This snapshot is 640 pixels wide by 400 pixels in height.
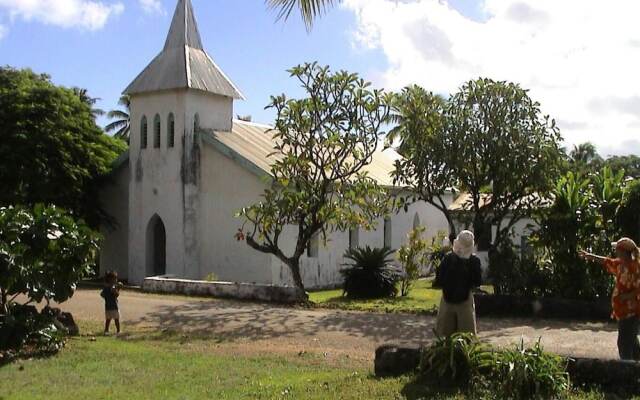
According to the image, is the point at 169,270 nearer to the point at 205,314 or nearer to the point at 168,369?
the point at 205,314

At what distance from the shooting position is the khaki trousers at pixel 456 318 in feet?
27.3

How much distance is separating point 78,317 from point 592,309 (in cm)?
1027

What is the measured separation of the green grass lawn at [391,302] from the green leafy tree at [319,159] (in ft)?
4.99

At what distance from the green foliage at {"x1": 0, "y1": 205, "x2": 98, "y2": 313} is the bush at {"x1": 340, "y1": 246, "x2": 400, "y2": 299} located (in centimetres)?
993

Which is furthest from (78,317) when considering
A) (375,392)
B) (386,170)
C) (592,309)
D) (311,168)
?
(386,170)

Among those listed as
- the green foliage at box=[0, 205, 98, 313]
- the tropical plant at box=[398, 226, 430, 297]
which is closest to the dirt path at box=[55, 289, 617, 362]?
the green foliage at box=[0, 205, 98, 313]

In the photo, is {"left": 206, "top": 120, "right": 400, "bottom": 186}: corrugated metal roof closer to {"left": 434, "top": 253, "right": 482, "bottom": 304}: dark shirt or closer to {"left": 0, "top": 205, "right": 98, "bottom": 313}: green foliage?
{"left": 0, "top": 205, "right": 98, "bottom": 313}: green foliage

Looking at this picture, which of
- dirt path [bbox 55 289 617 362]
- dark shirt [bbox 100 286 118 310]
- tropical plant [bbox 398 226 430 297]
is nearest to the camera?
dirt path [bbox 55 289 617 362]

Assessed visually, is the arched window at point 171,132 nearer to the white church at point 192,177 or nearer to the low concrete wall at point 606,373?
the white church at point 192,177

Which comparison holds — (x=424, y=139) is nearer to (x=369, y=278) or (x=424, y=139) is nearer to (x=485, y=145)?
(x=485, y=145)

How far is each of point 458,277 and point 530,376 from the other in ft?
4.80

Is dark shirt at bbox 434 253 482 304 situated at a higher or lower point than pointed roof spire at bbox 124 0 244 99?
lower

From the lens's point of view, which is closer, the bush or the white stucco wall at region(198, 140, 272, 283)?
the bush

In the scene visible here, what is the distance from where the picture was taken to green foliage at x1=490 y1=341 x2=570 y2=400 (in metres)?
7.06
